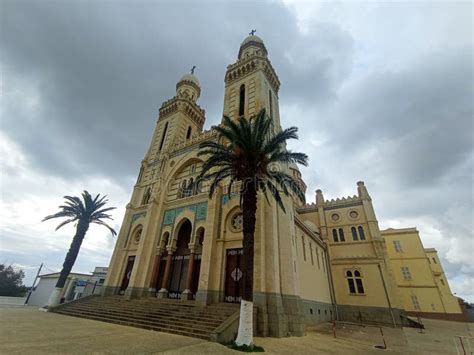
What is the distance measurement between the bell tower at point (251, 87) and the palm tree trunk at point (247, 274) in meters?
11.3

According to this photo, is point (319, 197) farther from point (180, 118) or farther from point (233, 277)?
point (180, 118)

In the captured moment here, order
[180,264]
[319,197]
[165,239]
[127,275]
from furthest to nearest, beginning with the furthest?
1. [319,197]
2. [127,275]
3. [165,239]
4. [180,264]

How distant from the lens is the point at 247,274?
9.95 meters

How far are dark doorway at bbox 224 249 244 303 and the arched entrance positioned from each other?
451 cm

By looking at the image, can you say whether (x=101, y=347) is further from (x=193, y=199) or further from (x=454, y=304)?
(x=454, y=304)

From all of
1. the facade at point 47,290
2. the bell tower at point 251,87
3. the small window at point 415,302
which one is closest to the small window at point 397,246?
the small window at point 415,302

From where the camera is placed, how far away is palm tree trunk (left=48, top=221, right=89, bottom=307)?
18.8 m

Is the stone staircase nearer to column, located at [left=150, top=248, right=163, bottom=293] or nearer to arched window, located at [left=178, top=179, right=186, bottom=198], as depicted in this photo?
column, located at [left=150, top=248, right=163, bottom=293]

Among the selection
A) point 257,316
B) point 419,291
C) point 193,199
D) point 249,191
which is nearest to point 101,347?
point 257,316

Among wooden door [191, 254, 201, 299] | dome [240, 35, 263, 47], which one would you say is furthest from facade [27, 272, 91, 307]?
dome [240, 35, 263, 47]

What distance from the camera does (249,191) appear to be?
11.5 m

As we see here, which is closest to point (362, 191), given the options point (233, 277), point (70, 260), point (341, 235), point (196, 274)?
point (341, 235)

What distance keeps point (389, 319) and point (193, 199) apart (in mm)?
22360

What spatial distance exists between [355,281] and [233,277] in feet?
56.5
